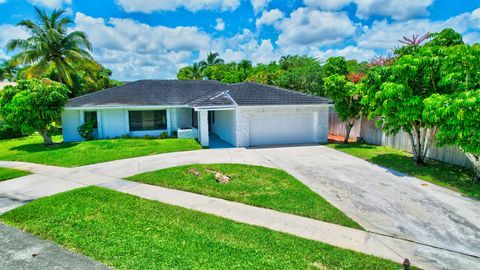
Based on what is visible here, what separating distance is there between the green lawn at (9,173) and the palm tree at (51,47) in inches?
577

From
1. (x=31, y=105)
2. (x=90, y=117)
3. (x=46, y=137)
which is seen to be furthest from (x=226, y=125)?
(x=31, y=105)

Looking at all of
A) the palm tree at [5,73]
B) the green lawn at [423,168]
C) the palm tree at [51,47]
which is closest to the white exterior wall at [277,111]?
the green lawn at [423,168]

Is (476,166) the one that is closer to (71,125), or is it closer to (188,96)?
(188,96)

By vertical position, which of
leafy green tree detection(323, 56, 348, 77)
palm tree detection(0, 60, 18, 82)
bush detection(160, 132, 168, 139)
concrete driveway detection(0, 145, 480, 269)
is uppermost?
palm tree detection(0, 60, 18, 82)

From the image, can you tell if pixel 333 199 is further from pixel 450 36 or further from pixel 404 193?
pixel 450 36

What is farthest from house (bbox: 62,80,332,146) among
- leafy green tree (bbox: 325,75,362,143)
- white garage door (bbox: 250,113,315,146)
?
leafy green tree (bbox: 325,75,362,143)

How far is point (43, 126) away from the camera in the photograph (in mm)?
15789

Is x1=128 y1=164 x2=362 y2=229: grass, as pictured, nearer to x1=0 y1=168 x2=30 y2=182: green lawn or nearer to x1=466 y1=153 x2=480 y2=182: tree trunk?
x1=0 y1=168 x2=30 y2=182: green lawn

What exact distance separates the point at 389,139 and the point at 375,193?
8186 millimetres

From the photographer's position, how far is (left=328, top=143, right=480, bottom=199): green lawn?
28.5 feet

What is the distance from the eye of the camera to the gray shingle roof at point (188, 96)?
16391mm

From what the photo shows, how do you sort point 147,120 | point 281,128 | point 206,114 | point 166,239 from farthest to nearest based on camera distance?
point 147,120, point 281,128, point 206,114, point 166,239

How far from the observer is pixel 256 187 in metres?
8.61

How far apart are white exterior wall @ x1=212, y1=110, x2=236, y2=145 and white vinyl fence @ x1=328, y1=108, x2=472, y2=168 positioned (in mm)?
8435
